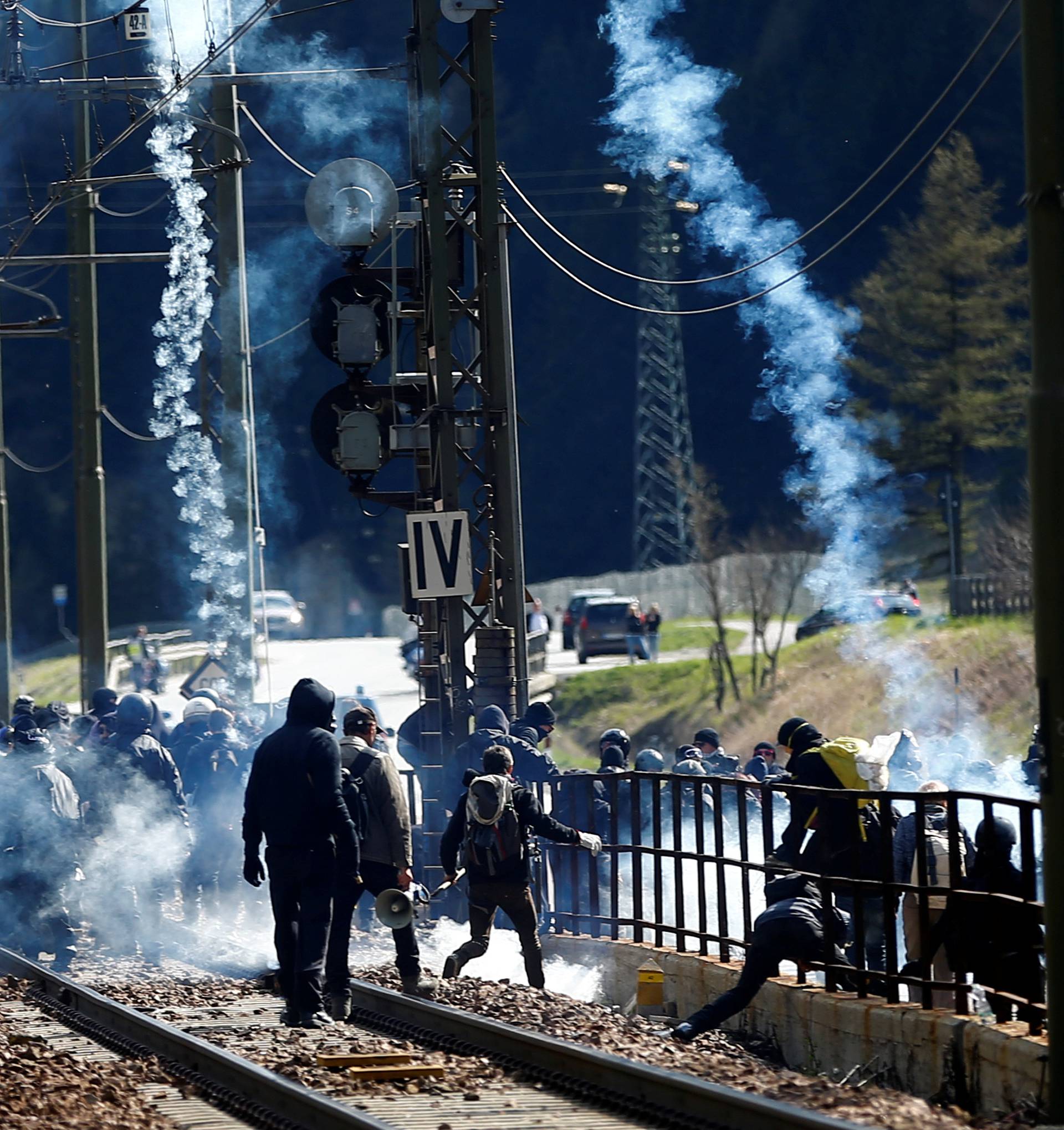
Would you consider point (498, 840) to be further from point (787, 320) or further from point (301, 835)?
point (787, 320)

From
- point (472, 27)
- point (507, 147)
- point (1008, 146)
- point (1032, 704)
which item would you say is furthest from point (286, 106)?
point (472, 27)

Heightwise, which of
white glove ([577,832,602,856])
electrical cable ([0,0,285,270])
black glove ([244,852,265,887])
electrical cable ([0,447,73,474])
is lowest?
white glove ([577,832,602,856])

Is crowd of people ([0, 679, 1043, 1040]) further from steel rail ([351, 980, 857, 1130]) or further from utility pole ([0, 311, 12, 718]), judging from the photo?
utility pole ([0, 311, 12, 718])

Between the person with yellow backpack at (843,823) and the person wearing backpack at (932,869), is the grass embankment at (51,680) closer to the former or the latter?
the person with yellow backpack at (843,823)

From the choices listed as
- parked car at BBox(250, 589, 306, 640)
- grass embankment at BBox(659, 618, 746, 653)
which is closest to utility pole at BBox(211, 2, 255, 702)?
grass embankment at BBox(659, 618, 746, 653)

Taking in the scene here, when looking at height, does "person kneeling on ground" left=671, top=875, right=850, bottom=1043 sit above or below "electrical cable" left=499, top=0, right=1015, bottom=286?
below

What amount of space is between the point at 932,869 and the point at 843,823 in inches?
23.0

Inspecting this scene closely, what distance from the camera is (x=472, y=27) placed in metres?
15.2

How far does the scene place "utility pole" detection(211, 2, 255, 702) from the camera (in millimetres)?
19578

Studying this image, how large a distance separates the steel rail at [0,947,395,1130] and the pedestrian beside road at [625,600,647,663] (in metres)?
39.8

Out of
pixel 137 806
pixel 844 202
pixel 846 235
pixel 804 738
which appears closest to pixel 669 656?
pixel 846 235

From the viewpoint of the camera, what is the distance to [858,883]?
9859 mm

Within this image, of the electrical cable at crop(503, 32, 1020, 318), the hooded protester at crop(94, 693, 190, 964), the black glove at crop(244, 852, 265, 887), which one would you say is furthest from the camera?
the hooded protester at crop(94, 693, 190, 964)

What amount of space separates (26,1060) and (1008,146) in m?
63.6
